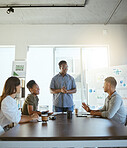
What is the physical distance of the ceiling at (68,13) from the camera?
11.6 feet

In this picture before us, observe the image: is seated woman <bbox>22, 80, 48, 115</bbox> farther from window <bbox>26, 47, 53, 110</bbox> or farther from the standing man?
window <bbox>26, 47, 53, 110</bbox>

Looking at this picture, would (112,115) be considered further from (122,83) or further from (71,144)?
(122,83)

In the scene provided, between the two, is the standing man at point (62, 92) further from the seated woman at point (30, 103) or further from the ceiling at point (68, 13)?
the ceiling at point (68, 13)

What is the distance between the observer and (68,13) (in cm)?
396

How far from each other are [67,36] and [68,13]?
721 millimetres

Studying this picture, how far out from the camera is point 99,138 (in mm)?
1009

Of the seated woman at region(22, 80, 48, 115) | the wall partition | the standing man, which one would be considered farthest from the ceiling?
the seated woman at region(22, 80, 48, 115)

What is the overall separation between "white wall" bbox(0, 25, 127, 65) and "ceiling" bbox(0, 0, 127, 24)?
0.18 metres

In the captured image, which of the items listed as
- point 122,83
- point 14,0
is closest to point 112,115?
point 122,83

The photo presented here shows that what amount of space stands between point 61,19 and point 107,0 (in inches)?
53.5

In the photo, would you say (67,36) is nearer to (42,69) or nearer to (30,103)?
(42,69)

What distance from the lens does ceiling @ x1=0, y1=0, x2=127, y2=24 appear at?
139 inches

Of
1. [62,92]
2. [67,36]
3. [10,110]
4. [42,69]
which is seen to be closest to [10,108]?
[10,110]

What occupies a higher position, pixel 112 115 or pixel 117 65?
pixel 117 65
